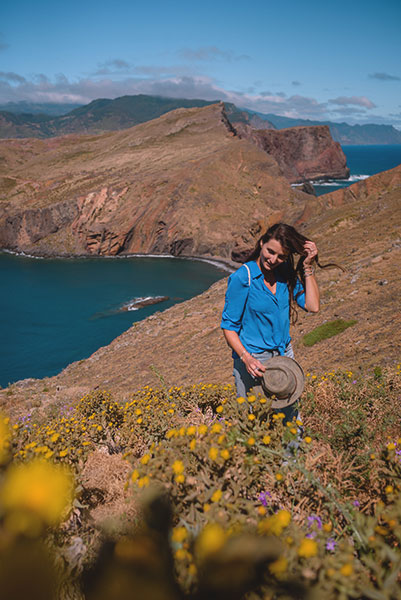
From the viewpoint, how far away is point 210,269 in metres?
51.2

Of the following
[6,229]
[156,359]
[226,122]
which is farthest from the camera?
[226,122]

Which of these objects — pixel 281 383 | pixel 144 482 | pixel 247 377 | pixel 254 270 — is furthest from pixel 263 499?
pixel 254 270

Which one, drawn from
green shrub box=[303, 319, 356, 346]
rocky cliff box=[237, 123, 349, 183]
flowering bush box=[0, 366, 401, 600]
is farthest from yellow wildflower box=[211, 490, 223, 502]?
rocky cliff box=[237, 123, 349, 183]

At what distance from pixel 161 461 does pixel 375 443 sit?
2.21m

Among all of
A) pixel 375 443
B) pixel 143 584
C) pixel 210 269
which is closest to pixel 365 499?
pixel 375 443

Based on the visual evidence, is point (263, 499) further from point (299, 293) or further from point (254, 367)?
point (299, 293)

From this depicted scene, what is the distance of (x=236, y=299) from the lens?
3.20m

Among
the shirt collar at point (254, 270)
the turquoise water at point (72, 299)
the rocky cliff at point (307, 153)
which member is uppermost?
the rocky cliff at point (307, 153)

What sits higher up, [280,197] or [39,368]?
[280,197]

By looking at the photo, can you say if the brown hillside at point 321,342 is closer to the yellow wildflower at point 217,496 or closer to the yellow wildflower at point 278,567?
the yellow wildflower at point 217,496

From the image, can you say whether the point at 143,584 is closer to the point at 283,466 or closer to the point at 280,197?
the point at 283,466

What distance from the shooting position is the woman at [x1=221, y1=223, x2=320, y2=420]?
3.09 meters

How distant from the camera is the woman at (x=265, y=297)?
10.2 ft

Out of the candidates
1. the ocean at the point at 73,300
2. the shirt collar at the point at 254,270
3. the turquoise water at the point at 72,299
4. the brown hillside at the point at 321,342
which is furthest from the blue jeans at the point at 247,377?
the turquoise water at the point at 72,299
